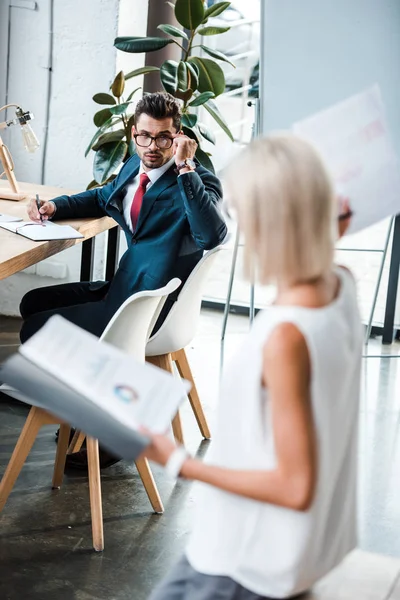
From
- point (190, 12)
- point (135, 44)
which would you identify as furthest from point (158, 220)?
point (190, 12)

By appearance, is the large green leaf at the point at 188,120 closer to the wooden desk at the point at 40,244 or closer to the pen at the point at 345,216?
the wooden desk at the point at 40,244

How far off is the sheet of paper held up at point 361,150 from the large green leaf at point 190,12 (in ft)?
8.19

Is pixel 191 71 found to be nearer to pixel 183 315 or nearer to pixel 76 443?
pixel 183 315

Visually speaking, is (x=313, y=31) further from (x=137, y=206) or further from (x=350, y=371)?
(x=350, y=371)

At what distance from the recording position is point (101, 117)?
4176 mm

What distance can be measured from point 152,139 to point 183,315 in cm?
64

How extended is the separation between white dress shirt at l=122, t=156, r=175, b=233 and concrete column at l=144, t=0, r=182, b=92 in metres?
1.75

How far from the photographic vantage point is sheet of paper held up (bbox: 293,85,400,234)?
1593 millimetres

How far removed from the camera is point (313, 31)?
4.25 m

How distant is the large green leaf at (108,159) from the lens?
4.06 m

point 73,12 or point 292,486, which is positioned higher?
point 73,12

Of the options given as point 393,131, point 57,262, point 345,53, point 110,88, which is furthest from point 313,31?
point 57,262

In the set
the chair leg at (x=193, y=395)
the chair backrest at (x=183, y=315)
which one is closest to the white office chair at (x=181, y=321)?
the chair backrest at (x=183, y=315)

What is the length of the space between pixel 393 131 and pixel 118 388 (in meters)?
3.50
